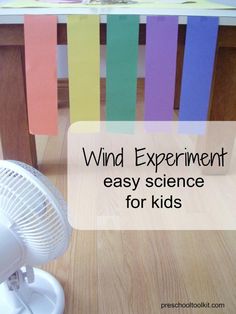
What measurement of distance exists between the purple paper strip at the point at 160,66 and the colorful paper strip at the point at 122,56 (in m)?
0.03

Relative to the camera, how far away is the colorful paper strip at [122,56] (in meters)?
0.74

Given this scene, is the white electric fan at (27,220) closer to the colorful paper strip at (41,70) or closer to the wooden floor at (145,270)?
the wooden floor at (145,270)

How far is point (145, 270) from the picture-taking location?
730 millimetres

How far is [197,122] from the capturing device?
2.76 feet

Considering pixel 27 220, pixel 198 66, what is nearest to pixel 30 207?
pixel 27 220

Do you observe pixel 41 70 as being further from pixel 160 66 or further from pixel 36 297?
pixel 36 297

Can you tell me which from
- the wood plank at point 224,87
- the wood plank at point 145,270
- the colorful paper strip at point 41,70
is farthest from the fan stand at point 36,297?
the wood plank at point 224,87

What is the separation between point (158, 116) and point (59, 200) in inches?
15.1

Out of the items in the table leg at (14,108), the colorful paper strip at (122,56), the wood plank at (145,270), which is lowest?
the wood plank at (145,270)

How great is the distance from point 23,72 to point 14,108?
0.37 ft

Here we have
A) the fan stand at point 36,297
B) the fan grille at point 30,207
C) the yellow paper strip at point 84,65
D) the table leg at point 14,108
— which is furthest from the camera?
the table leg at point 14,108

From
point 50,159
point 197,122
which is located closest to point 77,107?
point 197,122

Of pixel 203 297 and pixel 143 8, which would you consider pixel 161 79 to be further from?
pixel 203 297

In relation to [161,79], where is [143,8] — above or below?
above
